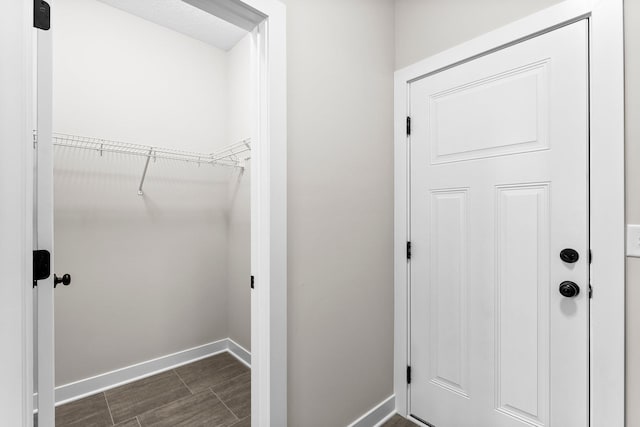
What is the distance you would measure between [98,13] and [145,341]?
230 cm

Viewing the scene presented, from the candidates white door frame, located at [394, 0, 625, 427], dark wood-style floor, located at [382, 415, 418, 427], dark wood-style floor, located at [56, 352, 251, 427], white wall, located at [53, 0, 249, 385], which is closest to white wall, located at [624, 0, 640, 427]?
white door frame, located at [394, 0, 625, 427]

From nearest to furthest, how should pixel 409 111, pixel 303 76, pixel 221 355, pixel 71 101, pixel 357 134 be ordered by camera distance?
pixel 303 76 < pixel 357 134 < pixel 409 111 < pixel 71 101 < pixel 221 355

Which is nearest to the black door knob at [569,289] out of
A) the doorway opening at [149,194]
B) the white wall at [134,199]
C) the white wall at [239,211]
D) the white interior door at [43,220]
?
the doorway opening at [149,194]

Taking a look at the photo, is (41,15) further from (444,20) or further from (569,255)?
(569,255)

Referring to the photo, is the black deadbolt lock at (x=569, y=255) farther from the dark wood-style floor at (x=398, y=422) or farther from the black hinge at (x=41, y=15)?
the black hinge at (x=41, y=15)

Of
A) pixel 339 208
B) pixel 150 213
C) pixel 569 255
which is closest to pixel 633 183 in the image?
pixel 569 255

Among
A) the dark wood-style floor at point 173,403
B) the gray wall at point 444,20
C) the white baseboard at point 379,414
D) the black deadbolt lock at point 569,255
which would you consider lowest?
the dark wood-style floor at point 173,403

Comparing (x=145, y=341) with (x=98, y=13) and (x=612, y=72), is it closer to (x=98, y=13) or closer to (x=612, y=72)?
(x=98, y=13)

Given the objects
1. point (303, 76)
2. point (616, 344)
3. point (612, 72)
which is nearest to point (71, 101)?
point (303, 76)

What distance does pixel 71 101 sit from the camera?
1.95 metres

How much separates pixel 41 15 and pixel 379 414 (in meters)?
2.15

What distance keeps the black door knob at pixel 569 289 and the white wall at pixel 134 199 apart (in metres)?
2.31

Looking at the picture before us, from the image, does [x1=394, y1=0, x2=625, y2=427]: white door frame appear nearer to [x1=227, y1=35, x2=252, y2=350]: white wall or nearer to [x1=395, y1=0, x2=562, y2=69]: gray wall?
[x1=395, y1=0, x2=562, y2=69]: gray wall

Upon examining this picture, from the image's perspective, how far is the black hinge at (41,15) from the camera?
2.59 feet
